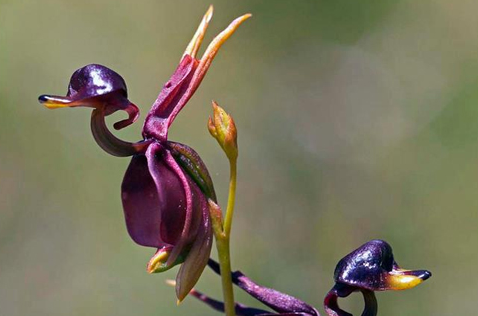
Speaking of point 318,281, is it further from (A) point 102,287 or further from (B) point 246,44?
(B) point 246,44

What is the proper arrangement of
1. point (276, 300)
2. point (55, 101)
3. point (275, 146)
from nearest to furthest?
point (55, 101) → point (276, 300) → point (275, 146)

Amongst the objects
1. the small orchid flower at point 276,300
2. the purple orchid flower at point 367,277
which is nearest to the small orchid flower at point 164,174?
the small orchid flower at point 276,300

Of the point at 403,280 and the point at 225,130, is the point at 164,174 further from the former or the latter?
the point at 403,280

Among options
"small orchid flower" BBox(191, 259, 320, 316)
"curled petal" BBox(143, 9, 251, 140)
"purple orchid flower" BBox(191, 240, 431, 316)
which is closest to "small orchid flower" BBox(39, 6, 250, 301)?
"curled petal" BBox(143, 9, 251, 140)

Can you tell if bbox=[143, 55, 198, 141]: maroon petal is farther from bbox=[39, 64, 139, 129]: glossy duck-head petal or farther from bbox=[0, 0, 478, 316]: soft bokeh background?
bbox=[0, 0, 478, 316]: soft bokeh background

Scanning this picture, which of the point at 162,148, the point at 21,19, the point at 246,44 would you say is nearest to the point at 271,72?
the point at 246,44

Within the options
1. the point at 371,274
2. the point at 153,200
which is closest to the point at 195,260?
the point at 153,200
